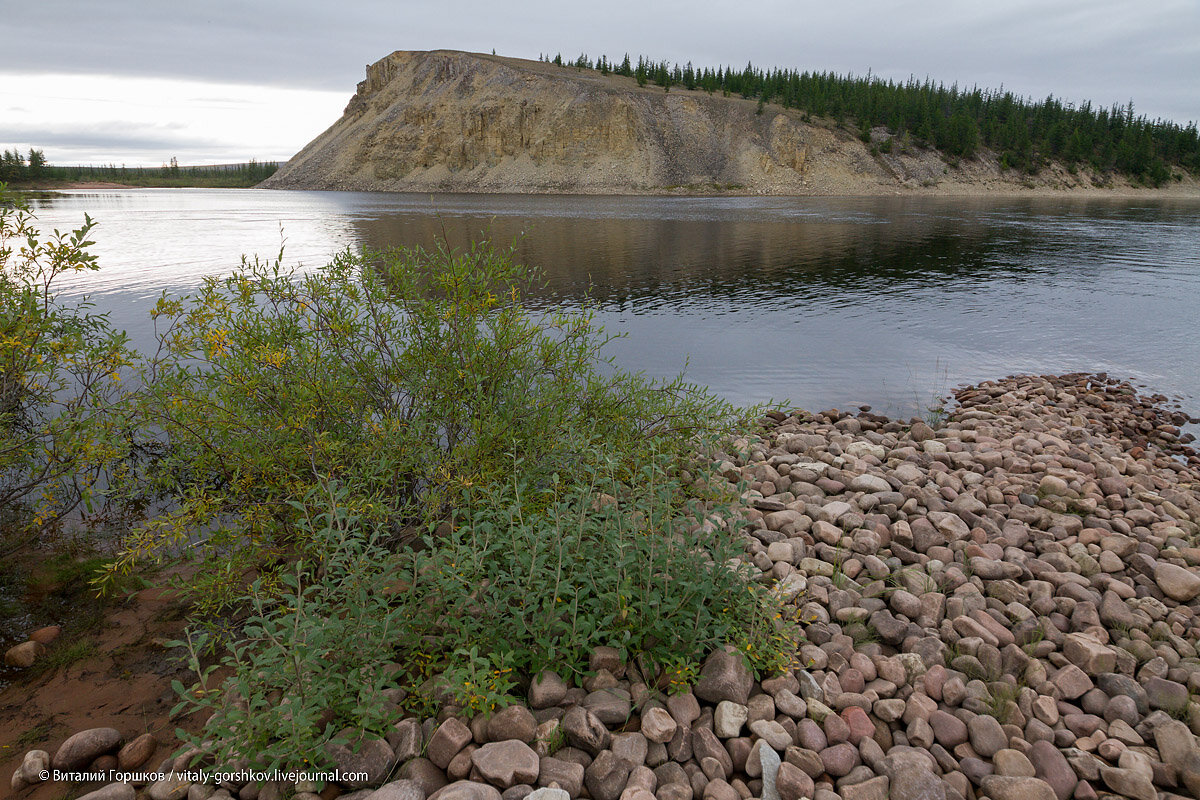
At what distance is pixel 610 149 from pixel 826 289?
89.0 meters

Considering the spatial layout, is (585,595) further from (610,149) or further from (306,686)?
(610,149)

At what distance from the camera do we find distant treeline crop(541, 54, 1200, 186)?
11600cm

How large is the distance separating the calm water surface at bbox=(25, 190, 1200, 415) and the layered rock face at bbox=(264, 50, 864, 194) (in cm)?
5594

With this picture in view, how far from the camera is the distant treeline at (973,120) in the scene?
381 ft

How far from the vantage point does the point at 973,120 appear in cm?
12538

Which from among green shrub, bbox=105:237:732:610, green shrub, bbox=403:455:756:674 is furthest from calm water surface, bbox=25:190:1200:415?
green shrub, bbox=403:455:756:674

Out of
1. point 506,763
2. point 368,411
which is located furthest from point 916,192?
point 506,763

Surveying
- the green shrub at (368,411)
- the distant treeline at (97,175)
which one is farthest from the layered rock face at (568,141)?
the green shrub at (368,411)

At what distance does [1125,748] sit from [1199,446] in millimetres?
9791

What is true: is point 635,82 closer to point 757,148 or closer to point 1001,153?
point 757,148

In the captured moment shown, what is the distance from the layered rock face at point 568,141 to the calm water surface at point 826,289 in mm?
55943

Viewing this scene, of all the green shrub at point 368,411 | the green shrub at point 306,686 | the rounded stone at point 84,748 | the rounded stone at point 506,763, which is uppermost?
the green shrub at point 368,411

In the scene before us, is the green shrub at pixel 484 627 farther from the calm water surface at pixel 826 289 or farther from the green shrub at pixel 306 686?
the calm water surface at pixel 826 289

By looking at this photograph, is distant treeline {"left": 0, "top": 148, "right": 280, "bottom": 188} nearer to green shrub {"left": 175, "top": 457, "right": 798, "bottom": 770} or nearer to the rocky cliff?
the rocky cliff
